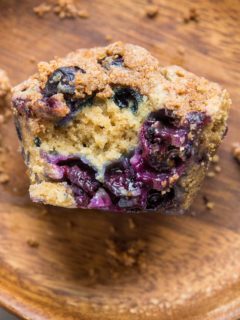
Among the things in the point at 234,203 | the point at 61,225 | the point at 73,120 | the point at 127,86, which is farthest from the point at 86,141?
the point at 234,203

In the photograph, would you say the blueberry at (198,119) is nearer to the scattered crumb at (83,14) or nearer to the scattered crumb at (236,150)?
the scattered crumb at (236,150)

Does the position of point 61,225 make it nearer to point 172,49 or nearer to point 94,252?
point 94,252

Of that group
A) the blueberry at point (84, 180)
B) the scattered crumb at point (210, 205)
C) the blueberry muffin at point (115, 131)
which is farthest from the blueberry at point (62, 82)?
the scattered crumb at point (210, 205)

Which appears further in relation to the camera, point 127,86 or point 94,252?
point 94,252

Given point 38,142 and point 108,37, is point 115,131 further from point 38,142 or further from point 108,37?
point 108,37

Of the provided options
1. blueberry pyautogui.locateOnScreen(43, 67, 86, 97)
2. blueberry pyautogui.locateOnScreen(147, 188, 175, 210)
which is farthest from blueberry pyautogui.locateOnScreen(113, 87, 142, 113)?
blueberry pyautogui.locateOnScreen(147, 188, 175, 210)


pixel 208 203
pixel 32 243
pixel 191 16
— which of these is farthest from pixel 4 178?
pixel 191 16
